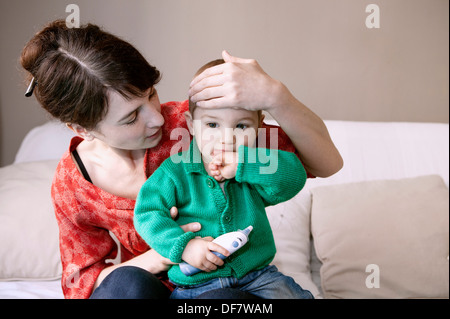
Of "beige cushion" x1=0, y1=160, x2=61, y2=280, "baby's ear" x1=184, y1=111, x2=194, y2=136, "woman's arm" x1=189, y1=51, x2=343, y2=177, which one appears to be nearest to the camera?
"woman's arm" x1=189, y1=51, x2=343, y2=177

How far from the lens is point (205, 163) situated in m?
0.77

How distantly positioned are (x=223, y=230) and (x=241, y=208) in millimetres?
50

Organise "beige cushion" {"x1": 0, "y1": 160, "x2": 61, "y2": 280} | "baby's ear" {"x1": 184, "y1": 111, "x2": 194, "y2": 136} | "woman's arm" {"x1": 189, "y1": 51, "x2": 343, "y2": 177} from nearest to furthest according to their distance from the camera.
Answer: "woman's arm" {"x1": 189, "y1": 51, "x2": 343, "y2": 177}
"baby's ear" {"x1": 184, "y1": 111, "x2": 194, "y2": 136}
"beige cushion" {"x1": 0, "y1": 160, "x2": 61, "y2": 280}

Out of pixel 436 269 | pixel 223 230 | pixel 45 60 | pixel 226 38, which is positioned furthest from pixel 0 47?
pixel 436 269

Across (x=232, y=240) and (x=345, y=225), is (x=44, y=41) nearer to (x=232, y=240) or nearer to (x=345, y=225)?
(x=232, y=240)

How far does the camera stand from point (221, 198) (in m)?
0.76

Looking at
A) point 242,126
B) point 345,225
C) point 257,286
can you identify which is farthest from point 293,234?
point 242,126

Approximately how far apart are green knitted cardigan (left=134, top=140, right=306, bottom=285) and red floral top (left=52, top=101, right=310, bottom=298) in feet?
0.32

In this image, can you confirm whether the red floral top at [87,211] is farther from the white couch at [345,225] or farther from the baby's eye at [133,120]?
the white couch at [345,225]

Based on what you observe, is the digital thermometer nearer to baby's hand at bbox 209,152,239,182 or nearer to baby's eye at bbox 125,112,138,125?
baby's hand at bbox 209,152,239,182

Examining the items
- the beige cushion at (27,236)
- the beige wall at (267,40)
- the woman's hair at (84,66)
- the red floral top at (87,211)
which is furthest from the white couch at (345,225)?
the woman's hair at (84,66)

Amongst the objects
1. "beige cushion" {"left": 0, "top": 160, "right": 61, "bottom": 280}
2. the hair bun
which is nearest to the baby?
the hair bun

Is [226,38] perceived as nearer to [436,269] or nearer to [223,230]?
[223,230]

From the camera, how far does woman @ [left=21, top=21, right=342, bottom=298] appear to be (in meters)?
0.70
